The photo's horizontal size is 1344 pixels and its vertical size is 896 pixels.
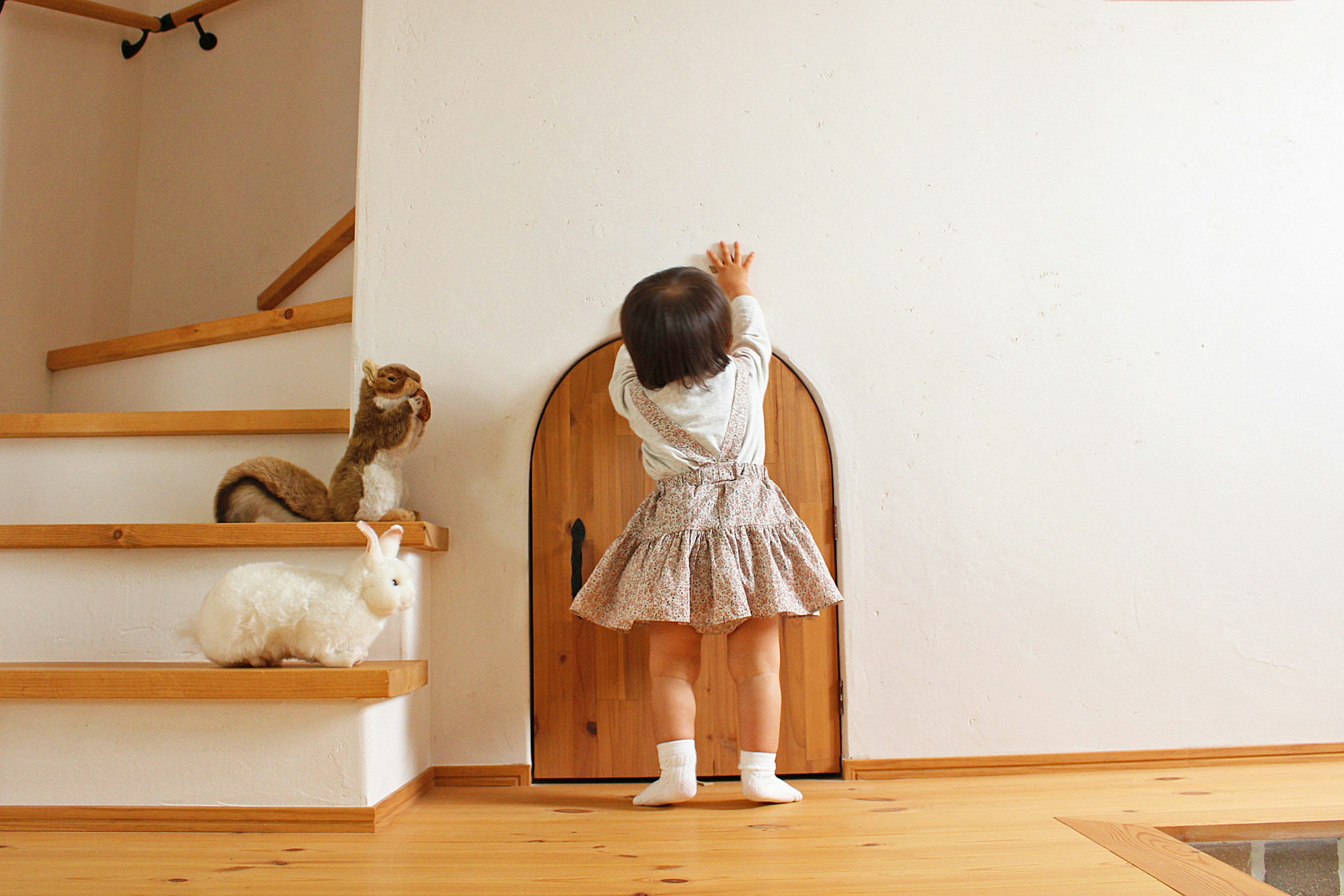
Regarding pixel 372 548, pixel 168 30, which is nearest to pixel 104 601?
pixel 372 548

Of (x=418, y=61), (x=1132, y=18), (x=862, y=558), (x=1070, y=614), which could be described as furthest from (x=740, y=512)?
(x=1132, y=18)

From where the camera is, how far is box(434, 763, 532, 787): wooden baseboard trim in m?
1.68

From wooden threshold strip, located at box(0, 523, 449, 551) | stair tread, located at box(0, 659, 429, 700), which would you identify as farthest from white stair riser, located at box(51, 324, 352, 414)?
stair tread, located at box(0, 659, 429, 700)

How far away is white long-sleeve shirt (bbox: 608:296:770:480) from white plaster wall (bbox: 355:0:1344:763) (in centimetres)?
17

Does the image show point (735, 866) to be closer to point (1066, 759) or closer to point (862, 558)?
point (862, 558)

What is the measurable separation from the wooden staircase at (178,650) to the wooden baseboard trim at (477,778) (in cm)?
6

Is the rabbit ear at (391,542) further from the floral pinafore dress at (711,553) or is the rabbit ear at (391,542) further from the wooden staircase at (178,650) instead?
the floral pinafore dress at (711,553)

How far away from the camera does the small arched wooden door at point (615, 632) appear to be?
1.72 meters

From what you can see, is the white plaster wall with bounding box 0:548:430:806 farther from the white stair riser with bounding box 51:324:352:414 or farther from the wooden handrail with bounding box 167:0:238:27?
the wooden handrail with bounding box 167:0:238:27

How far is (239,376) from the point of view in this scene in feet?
6.68

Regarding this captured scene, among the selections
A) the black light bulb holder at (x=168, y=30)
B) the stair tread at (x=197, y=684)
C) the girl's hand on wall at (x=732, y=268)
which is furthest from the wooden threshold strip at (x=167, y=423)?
the black light bulb holder at (x=168, y=30)

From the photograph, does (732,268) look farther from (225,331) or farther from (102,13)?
(102,13)

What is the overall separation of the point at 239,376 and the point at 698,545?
123 cm

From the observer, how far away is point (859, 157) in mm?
1900
